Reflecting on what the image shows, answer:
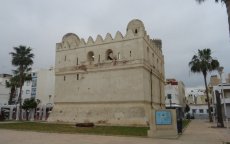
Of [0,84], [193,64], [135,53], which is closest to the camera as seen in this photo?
[135,53]

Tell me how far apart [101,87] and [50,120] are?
961cm

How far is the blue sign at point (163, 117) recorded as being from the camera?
16873 mm

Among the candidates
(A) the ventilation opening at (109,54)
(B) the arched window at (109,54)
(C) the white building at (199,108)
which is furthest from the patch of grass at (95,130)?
(C) the white building at (199,108)

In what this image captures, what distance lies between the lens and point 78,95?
3375cm

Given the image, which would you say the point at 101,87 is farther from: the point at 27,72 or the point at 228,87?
the point at 228,87

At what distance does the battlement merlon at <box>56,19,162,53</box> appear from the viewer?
104 feet

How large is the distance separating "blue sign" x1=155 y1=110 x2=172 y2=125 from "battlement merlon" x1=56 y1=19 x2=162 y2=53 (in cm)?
1549

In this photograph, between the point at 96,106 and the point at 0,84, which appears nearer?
the point at 96,106

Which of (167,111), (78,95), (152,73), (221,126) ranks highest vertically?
(152,73)

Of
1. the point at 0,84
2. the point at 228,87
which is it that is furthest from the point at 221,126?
the point at 0,84

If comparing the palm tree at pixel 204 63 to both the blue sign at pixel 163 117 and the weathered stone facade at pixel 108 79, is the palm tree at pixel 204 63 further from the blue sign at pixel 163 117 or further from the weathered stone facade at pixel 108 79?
the blue sign at pixel 163 117

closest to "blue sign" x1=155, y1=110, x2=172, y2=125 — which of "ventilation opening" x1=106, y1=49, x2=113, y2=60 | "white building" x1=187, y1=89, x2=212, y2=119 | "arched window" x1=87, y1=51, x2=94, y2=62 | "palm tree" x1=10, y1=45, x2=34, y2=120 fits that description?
"ventilation opening" x1=106, y1=49, x2=113, y2=60

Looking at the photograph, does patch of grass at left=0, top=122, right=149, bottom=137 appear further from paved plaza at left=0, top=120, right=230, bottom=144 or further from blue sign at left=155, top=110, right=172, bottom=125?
paved plaza at left=0, top=120, right=230, bottom=144

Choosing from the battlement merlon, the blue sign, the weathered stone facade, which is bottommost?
the blue sign
